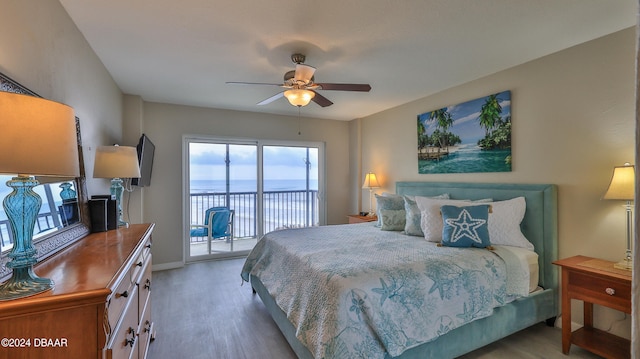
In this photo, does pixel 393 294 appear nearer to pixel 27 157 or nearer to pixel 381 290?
pixel 381 290

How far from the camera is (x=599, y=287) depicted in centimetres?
204

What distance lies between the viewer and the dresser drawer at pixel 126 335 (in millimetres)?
1151

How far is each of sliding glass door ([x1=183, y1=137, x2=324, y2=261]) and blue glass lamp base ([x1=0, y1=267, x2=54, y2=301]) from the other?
11.8 feet

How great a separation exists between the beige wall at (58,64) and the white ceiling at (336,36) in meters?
0.16

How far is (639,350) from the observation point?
1.59ft

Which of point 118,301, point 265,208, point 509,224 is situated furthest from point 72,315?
point 265,208

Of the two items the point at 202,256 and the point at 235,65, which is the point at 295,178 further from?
the point at 235,65

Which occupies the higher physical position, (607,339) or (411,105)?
(411,105)

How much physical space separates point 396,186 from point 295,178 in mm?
1896

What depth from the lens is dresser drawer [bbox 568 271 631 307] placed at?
1921 millimetres

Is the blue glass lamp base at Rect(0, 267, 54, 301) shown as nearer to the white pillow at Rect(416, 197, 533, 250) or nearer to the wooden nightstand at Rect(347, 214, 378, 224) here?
the white pillow at Rect(416, 197, 533, 250)

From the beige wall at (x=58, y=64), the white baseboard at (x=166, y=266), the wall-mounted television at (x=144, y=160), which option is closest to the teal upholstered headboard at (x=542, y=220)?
the beige wall at (x=58, y=64)

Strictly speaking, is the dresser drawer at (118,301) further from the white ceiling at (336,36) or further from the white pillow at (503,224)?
the white pillow at (503,224)

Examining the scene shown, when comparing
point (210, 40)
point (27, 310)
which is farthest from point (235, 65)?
point (27, 310)
